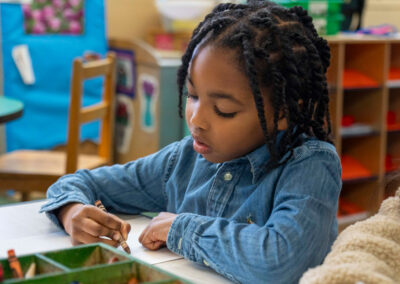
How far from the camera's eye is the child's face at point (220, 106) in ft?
3.20

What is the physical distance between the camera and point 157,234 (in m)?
1.01

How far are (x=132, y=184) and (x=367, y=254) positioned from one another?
23.2 inches

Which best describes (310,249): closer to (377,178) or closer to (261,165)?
(261,165)

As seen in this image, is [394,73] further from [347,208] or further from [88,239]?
[88,239]

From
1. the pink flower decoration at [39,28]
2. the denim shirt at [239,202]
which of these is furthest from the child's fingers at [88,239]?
the pink flower decoration at [39,28]

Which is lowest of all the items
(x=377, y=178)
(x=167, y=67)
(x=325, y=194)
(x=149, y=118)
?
(x=377, y=178)

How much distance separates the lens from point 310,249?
0.91 m

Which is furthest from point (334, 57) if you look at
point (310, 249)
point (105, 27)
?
point (310, 249)

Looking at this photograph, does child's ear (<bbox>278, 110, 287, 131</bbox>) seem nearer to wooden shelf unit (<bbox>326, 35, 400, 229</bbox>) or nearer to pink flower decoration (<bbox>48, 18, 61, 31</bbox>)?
wooden shelf unit (<bbox>326, 35, 400, 229</bbox>)

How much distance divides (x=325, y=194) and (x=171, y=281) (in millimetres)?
369

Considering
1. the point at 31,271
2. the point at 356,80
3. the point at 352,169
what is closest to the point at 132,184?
the point at 31,271

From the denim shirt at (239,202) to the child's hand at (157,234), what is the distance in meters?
0.02

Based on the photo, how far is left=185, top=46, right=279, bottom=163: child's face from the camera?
3.20 feet

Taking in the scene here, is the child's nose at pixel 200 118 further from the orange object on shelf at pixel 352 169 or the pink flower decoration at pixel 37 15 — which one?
the pink flower decoration at pixel 37 15
